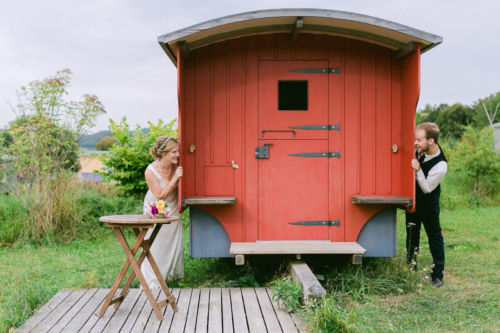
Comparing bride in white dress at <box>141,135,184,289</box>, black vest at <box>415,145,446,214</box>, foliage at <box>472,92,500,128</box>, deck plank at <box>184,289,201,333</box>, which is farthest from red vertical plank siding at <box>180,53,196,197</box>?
foliage at <box>472,92,500,128</box>

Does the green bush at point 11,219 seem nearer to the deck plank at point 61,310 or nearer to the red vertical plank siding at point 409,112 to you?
the deck plank at point 61,310

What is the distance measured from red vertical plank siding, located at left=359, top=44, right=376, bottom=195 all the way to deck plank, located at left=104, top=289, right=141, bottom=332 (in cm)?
280

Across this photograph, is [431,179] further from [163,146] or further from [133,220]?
[133,220]

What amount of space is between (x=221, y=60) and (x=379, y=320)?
326 centimetres

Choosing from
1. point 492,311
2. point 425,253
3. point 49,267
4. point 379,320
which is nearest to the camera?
point 379,320

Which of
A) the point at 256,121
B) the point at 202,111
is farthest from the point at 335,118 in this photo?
the point at 202,111

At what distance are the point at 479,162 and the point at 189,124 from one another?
1110 cm

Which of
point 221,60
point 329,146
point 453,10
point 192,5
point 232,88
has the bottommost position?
point 329,146

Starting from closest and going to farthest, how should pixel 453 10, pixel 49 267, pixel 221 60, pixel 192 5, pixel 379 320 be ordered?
pixel 379 320
pixel 221 60
pixel 49 267
pixel 192 5
pixel 453 10

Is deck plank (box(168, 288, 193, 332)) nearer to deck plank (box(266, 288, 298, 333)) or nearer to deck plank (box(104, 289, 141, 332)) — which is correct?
deck plank (box(104, 289, 141, 332))

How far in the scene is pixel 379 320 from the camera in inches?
157

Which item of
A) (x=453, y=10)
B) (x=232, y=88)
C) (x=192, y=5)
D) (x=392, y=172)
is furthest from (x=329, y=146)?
(x=453, y=10)

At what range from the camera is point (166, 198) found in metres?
4.99

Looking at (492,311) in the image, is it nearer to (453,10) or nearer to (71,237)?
(71,237)
